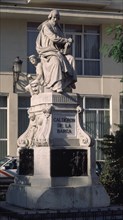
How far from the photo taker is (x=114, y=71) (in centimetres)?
3456

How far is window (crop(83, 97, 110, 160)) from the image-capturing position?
34.0 metres

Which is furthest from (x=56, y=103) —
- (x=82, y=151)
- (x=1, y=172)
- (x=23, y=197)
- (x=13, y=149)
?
(x=13, y=149)

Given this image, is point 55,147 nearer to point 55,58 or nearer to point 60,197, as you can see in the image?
point 60,197

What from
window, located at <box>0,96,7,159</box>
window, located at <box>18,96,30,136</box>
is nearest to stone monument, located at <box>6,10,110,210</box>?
window, located at <box>0,96,7,159</box>

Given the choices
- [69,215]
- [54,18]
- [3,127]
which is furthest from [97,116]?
[69,215]

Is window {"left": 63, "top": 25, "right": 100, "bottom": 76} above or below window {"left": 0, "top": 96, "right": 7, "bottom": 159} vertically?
above

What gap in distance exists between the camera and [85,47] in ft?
113

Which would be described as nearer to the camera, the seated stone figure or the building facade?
the seated stone figure

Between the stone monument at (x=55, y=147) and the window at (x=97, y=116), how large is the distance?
712 inches

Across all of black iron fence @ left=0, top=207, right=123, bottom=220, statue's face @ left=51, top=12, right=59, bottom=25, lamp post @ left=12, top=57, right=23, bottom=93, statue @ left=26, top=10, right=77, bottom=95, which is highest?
lamp post @ left=12, top=57, right=23, bottom=93

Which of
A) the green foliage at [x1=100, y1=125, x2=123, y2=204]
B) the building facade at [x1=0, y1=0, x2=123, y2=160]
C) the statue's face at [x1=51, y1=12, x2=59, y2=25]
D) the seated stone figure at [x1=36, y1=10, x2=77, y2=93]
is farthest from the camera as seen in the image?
the building facade at [x1=0, y1=0, x2=123, y2=160]

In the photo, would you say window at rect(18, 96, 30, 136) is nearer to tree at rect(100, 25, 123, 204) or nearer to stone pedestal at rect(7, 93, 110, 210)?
tree at rect(100, 25, 123, 204)

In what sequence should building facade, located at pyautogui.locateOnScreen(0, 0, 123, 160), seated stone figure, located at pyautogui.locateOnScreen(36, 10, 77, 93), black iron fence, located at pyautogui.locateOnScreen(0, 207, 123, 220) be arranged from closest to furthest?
black iron fence, located at pyautogui.locateOnScreen(0, 207, 123, 220) < seated stone figure, located at pyautogui.locateOnScreen(36, 10, 77, 93) < building facade, located at pyautogui.locateOnScreen(0, 0, 123, 160)

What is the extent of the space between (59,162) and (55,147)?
0.34 m
